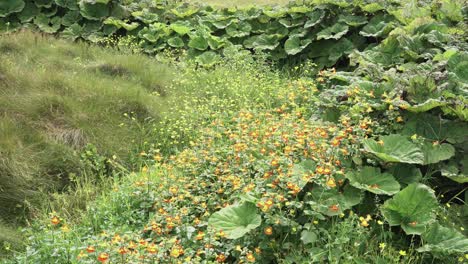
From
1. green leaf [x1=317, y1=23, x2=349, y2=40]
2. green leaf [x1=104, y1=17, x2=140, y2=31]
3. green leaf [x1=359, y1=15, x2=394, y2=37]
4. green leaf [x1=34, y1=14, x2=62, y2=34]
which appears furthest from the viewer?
green leaf [x1=34, y1=14, x2=62, y2=34]

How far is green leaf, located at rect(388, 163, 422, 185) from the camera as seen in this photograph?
11.1 feet

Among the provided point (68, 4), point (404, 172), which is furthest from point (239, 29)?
point (404, 172)

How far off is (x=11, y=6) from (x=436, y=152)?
7.78 metres

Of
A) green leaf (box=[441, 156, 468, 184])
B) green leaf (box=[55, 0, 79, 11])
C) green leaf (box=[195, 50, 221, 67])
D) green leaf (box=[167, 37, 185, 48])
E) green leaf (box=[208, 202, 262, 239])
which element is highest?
green leaf (box=[55, 0, 79, 11])

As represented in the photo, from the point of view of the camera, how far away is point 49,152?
447 cm

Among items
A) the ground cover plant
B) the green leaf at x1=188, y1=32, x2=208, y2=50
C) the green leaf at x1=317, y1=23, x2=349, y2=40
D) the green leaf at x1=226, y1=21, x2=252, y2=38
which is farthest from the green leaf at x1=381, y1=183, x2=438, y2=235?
the green leaf at x1=226, y1=21, x2=252, y2=38

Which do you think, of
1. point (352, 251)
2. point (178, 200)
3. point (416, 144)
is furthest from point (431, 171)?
point (178, 200)

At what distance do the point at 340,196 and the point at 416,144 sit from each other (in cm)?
75

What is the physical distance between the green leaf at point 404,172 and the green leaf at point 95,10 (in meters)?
6.27

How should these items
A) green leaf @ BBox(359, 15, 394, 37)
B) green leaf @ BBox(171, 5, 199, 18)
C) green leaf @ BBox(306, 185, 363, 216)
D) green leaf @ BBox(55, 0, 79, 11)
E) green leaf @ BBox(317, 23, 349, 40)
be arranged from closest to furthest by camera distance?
green leaf @ BBox(306, 185, 363, 216), green leaf @ BBox(359, 15, 394, 37), green leaf @ BBox(317, 23, 349, 40), green leaf @ BBox(171, 5, 199, 18), green leaf @ BBox(55, 0, 79, 11)

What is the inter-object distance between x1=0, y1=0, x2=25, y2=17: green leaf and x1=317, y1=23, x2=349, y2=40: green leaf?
530cm

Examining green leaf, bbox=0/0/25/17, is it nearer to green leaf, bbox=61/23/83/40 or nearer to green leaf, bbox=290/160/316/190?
green leaf, bbox=61/23/83/40

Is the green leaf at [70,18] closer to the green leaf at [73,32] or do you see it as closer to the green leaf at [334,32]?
the green leaf at [73,32]

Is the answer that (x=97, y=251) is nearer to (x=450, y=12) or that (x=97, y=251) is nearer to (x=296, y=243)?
(x=296, y=243)
